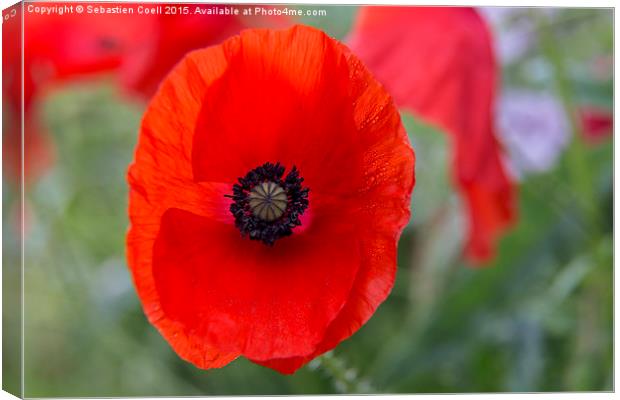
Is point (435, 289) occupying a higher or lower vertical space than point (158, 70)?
lower

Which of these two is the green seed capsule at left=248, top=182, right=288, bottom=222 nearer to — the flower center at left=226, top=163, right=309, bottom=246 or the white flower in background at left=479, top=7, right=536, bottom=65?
the flower center at left=226, top=163, right=309, bottom=246

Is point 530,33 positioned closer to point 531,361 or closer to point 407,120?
point 407,120

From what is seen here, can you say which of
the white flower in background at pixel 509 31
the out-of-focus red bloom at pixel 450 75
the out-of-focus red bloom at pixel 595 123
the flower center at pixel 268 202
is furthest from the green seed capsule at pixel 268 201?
the out-of-focus red bloom at pixel 595 123

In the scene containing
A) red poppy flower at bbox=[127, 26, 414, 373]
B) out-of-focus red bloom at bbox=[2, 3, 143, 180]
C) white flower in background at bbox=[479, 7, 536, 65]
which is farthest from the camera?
white flower in background at bbox=[479, 7, 536, 65]

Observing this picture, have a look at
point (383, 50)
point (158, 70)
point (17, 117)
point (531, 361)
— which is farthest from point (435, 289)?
point (17, 117)

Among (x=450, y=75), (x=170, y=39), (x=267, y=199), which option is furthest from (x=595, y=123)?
(x=267, y=199)

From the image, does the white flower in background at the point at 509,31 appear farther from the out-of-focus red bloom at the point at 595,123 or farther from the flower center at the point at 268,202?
the flower center at the point at 268,202

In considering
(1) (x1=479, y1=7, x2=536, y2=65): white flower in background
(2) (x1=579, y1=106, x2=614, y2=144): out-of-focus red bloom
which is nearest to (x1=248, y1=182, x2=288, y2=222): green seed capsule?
(1) (x1=479, y1=7, x2=536, y2=65): white flower in background
